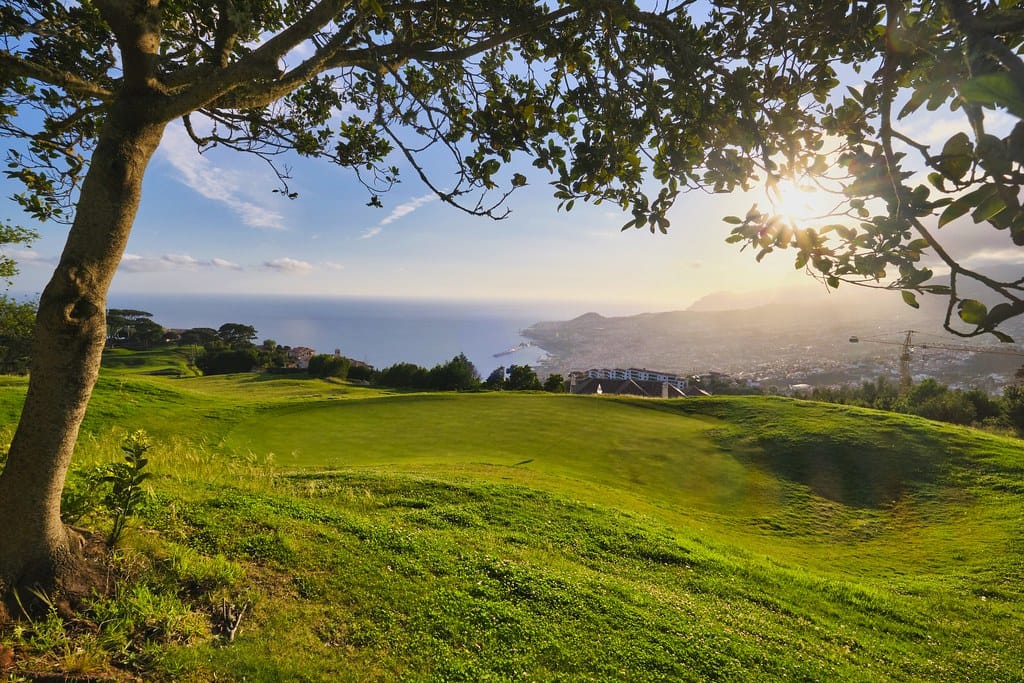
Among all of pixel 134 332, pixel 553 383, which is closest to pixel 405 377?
pixel 553 383

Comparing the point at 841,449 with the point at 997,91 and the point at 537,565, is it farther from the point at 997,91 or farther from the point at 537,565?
the point at 997,91

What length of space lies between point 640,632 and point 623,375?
95.5 meters

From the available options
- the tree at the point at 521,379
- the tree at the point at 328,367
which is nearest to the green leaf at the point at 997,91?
the tree at the point at 521,379

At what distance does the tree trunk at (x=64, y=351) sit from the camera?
294 cm

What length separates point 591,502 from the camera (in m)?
9.62

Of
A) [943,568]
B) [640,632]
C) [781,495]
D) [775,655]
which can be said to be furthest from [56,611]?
[781,495]

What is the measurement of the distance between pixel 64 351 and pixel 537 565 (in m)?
5.31

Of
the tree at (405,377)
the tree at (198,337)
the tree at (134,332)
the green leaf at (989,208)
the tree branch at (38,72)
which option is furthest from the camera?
the tree at (198,337)

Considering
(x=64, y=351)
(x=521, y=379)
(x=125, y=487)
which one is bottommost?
(x=521, y=379)

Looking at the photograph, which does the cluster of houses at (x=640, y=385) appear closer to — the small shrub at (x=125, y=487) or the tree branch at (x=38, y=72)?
the small shrub at (x=125, y=487)

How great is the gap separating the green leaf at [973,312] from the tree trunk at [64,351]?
472cm

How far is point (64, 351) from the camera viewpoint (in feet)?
9.71

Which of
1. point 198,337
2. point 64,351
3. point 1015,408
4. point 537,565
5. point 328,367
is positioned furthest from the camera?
point 198,337

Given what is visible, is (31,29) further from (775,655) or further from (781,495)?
(781,495)
